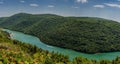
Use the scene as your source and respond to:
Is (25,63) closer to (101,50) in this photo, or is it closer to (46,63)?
(46,63)

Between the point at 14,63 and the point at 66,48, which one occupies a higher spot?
the point at 14,63

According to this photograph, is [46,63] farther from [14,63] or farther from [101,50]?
[101,50]

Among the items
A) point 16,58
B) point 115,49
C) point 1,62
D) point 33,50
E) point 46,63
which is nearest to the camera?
point 1,62

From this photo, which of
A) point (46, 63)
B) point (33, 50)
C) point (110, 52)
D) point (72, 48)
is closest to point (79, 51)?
point (72, 48)

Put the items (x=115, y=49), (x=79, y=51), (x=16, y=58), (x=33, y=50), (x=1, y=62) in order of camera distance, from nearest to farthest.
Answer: (x=1, y=62) < (x=16, y=58) < (x=33, y=50) < (x=79, y=51) < (x=115, y=49)

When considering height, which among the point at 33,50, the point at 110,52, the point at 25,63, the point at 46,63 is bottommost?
the point at 110,52

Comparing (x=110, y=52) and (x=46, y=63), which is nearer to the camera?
(x=46, y=63)

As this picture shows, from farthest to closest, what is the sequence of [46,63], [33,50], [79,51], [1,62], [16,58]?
[79,51] → [33,50] → [46,63] → [16,58] → [1,62]

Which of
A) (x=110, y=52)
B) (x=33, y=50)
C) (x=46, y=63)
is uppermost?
(x=46, y=63)

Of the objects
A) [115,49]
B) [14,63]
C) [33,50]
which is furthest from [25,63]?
[115,49]
